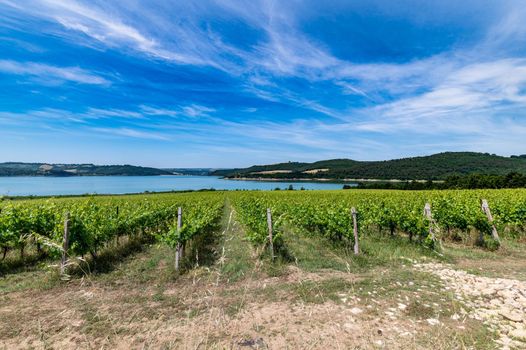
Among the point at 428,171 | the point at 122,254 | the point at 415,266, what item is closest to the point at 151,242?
the point at 122,254

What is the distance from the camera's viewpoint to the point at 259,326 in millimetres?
4742

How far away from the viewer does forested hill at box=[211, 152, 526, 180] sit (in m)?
106

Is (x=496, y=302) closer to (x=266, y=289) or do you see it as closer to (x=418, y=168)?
(x=266, y=289)

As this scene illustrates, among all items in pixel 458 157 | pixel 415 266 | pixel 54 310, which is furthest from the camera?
pixel 458 157

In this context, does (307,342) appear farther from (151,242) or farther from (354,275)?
(151,242)

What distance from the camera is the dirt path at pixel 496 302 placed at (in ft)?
13.8

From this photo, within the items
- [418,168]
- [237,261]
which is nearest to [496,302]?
[237,261]

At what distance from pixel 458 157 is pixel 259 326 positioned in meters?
155

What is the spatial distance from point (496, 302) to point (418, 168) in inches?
5505

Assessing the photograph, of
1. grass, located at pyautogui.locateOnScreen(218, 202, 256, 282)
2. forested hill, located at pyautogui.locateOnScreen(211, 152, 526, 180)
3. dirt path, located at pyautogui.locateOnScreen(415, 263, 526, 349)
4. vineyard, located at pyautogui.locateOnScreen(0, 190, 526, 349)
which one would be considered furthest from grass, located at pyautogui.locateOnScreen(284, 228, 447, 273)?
forested hill, located at pyautogui.locateOnScreen(211, 152, 526, 180)

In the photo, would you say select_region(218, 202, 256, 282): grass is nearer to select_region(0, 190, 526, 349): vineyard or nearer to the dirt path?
select_region(0, 190, 526, 349): vineyard

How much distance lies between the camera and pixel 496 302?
519 cm

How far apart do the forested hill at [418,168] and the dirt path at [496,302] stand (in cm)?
11422

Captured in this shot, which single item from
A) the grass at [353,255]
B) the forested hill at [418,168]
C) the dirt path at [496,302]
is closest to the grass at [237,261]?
the grass at [353,255]
